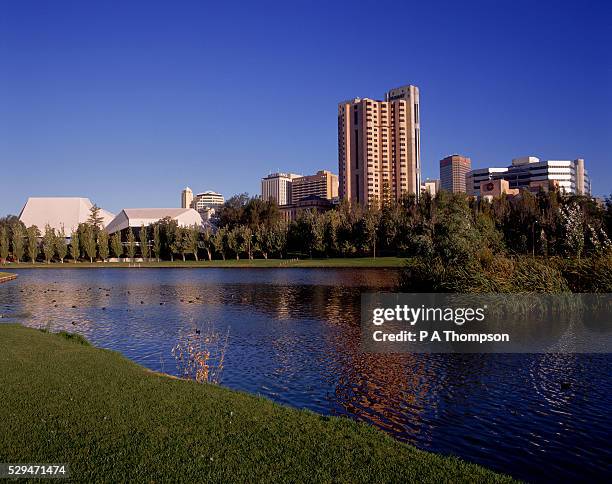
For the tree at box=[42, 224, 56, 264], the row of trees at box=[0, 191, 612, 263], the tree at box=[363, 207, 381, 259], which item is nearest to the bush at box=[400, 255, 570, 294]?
the row of trees at box=[0, 191, 612, 263]

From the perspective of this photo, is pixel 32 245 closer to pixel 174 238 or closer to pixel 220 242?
pixel 174 238

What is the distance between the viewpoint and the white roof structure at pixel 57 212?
146 meters

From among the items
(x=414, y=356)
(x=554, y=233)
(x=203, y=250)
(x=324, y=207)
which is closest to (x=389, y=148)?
(x=324, y=207)

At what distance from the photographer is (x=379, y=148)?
18700 cm

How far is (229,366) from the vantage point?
15.7 metres

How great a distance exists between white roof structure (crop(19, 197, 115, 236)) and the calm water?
128142 millimetres

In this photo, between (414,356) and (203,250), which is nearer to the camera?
(414,356)

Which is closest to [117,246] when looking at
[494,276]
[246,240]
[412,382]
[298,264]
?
[246,240]

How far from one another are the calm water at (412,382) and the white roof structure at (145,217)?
100m

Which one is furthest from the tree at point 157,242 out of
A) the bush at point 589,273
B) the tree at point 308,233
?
the bush at point 589,273

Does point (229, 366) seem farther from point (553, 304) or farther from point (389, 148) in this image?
point (389, 148)

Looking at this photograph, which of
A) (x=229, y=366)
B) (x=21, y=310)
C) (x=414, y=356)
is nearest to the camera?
(x=229, y=366)

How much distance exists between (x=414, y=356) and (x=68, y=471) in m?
12.4

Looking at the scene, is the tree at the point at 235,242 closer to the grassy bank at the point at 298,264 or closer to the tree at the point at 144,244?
the grassy bank at the point at 298,264
